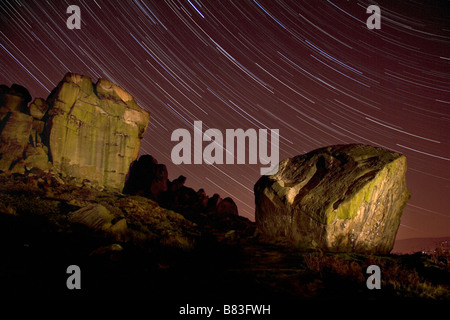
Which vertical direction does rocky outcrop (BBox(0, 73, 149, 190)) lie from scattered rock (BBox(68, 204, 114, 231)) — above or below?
above

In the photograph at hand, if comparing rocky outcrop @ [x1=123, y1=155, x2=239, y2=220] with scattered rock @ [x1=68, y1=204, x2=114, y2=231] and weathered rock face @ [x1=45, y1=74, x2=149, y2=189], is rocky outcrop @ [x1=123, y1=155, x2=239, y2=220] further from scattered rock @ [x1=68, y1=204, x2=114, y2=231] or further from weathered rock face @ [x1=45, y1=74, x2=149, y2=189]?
scattered rock @ [x1=68, y1=204, x2=114, y2=231]

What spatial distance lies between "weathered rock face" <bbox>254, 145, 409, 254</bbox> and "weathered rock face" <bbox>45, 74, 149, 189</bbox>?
33825 millimetres

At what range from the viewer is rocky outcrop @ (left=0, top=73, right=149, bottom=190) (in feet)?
113

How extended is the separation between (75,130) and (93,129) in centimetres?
273

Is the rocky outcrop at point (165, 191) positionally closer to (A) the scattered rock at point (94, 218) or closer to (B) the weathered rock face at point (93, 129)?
(B) the weathered rock face at point (93, 129)

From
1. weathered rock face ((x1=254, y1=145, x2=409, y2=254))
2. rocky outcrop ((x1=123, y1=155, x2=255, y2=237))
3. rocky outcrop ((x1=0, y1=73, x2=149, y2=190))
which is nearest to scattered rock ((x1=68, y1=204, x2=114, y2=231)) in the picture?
weathered rock face ((x1=254, y1=145, x2=409, y2=254))

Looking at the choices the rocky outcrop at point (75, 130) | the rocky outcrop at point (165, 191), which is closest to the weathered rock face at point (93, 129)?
the rocky outcrop at point (75, 130)

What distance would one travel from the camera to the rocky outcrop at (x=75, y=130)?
3434cm

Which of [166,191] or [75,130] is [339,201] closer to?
[75,130]

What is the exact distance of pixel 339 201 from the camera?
13430 millimetres

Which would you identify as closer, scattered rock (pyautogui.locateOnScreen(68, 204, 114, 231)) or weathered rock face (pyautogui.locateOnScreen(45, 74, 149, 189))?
scattered rock (pyautogui.locateOnScreen(68, 204, 114, 231))

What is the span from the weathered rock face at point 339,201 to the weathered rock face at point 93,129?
33825 mm

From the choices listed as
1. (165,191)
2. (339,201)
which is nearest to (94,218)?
(339,201)
